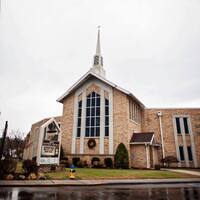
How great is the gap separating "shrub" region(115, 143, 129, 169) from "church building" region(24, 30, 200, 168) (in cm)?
79

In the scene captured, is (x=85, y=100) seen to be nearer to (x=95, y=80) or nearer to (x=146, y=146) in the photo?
(x=95, y=80)

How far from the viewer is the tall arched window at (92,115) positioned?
928 inches

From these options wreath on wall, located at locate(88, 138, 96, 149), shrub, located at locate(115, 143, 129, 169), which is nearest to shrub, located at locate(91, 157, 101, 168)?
wreath on wall, located at locate(88, 138, 96, 149)

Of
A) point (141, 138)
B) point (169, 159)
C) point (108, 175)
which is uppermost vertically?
point (141, 138)

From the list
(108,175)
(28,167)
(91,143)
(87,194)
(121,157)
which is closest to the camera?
(87,194)

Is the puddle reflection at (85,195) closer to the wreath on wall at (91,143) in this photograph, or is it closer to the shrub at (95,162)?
the shrub at (95,162)

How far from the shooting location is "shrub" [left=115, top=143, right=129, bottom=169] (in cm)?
2025

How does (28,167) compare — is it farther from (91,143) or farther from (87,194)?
(91,143)

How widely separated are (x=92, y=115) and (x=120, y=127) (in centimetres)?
398

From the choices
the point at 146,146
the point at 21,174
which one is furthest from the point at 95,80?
the point at 21,174

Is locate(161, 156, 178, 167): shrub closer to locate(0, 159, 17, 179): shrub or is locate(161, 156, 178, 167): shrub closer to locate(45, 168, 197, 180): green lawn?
locate(45, 168, 197, 180): green lawn

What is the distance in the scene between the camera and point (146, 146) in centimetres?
2109

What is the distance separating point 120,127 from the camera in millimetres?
22234

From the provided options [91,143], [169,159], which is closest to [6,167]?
[91,143]
